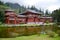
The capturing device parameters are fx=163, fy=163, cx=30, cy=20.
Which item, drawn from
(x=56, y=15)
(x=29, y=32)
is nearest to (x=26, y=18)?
(x=56, y=15)

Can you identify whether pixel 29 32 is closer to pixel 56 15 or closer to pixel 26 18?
pixel 56 15

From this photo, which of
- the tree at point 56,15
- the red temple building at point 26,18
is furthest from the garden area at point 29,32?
the red temple building at point 26,18

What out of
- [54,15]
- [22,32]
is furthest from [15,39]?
[54,15]

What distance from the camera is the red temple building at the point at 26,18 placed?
8.01 metres

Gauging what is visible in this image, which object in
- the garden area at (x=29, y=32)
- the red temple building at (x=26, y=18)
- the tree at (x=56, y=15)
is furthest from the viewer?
the red temple building at (x=26, y=18)

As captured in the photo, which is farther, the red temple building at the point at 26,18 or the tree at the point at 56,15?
the red temple building at the point at 26,18

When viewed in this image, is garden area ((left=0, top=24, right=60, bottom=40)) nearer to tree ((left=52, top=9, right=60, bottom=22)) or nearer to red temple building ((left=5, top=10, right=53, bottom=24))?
tree ((left=52, top=9, right=60, bottom=22))

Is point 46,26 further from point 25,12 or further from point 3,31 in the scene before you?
point 25,12

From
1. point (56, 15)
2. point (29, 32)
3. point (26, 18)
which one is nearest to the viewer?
point (29, 32)

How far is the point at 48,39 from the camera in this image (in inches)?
200

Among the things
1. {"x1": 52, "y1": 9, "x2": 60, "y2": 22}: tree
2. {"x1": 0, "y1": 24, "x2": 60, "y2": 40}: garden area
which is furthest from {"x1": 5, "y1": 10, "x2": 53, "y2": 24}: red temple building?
{"x1": 0, "y1": 24, "x2": 60, "y2": 40}: garden area

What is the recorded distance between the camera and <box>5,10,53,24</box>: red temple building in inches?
315

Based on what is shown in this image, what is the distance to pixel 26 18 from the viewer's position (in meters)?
9.43

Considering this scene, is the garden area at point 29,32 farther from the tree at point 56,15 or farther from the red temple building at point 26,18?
the red temple building at point 26,18
